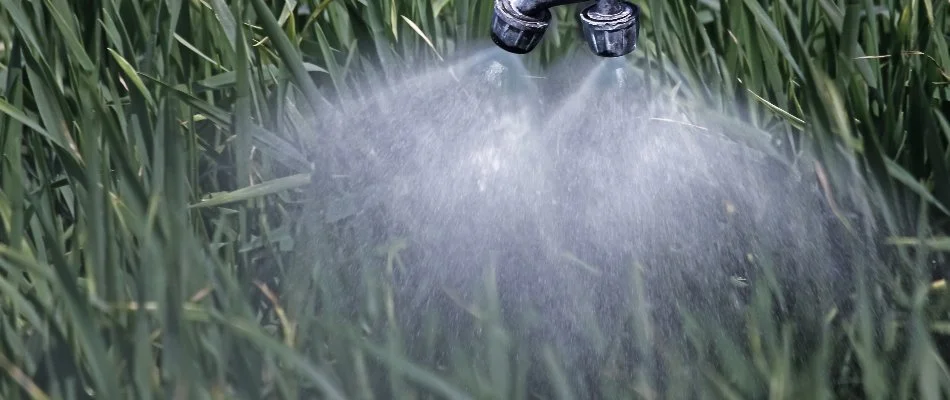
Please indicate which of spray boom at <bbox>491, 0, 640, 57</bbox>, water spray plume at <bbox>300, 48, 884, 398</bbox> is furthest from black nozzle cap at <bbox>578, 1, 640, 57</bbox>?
water spray plume at <bbox>300, 48, 884, 398</bbox>

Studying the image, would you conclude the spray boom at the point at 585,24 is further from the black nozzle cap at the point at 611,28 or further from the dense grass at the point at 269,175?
the dense grass at the point at 269,175

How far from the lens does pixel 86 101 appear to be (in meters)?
1.23

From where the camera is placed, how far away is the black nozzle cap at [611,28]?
1.16 metres

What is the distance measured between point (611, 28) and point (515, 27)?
0.10 meters

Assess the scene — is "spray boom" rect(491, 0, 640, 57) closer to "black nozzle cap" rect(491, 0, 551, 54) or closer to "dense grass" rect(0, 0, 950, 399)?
"black nozzle cap" rect(491, 0, 551, 54)

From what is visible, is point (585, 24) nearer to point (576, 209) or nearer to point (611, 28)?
point (611, 28)

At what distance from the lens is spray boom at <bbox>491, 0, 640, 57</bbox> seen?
117 cm

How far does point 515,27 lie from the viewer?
120 cm

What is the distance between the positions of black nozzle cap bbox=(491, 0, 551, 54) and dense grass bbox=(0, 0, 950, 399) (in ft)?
0.69

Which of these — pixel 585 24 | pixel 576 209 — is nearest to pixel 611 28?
pixel 585 24

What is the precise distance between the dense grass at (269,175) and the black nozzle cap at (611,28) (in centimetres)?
17

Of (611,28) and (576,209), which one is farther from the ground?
(611,28)

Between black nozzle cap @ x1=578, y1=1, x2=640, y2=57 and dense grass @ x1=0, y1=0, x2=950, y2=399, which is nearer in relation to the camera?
dense grass @ x1=0, y1=0, x2=950, y2=399

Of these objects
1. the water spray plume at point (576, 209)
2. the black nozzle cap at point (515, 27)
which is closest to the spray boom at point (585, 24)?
the black nozzle cap at point (515, 27)
